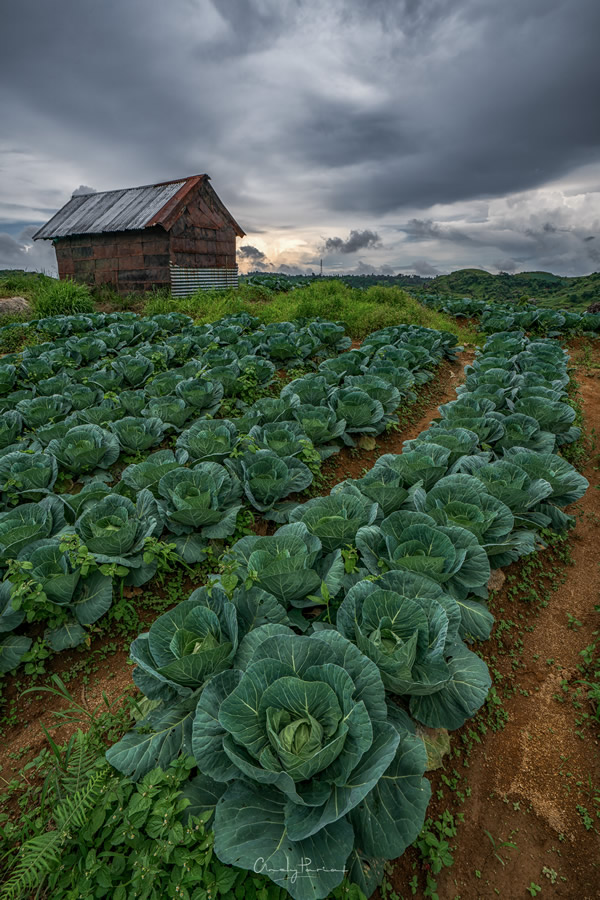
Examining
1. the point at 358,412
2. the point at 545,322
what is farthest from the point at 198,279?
the point at 358,412

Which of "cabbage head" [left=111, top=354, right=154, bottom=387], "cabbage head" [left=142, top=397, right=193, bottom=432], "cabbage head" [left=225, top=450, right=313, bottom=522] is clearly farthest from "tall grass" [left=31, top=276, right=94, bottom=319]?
"cabbage head" [left=225, top=450, right=313, bottom=522]

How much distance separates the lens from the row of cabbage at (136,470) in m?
A: 2.81

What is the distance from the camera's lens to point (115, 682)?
2.61 metres

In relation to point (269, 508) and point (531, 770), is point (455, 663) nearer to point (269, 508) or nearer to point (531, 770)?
point (531, 770)

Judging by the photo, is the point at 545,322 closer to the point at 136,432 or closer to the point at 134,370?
the point at 134,370

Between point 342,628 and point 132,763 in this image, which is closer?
point 132,763

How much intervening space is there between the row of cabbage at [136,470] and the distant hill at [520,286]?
50.7 meters

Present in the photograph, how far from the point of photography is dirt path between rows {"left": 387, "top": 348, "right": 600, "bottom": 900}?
1802 mm

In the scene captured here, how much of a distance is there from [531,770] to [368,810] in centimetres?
117

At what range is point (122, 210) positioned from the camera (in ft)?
55.7

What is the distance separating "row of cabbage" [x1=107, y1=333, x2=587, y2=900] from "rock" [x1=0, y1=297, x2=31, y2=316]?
599 inches

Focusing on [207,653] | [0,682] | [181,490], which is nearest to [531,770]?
[207,653]

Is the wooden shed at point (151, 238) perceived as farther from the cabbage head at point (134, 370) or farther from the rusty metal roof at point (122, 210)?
the cabbage head at point (134, 370)

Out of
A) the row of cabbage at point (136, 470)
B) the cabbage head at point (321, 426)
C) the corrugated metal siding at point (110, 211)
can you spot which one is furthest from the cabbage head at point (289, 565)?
the corrugated metal siding at point (110, 211)
